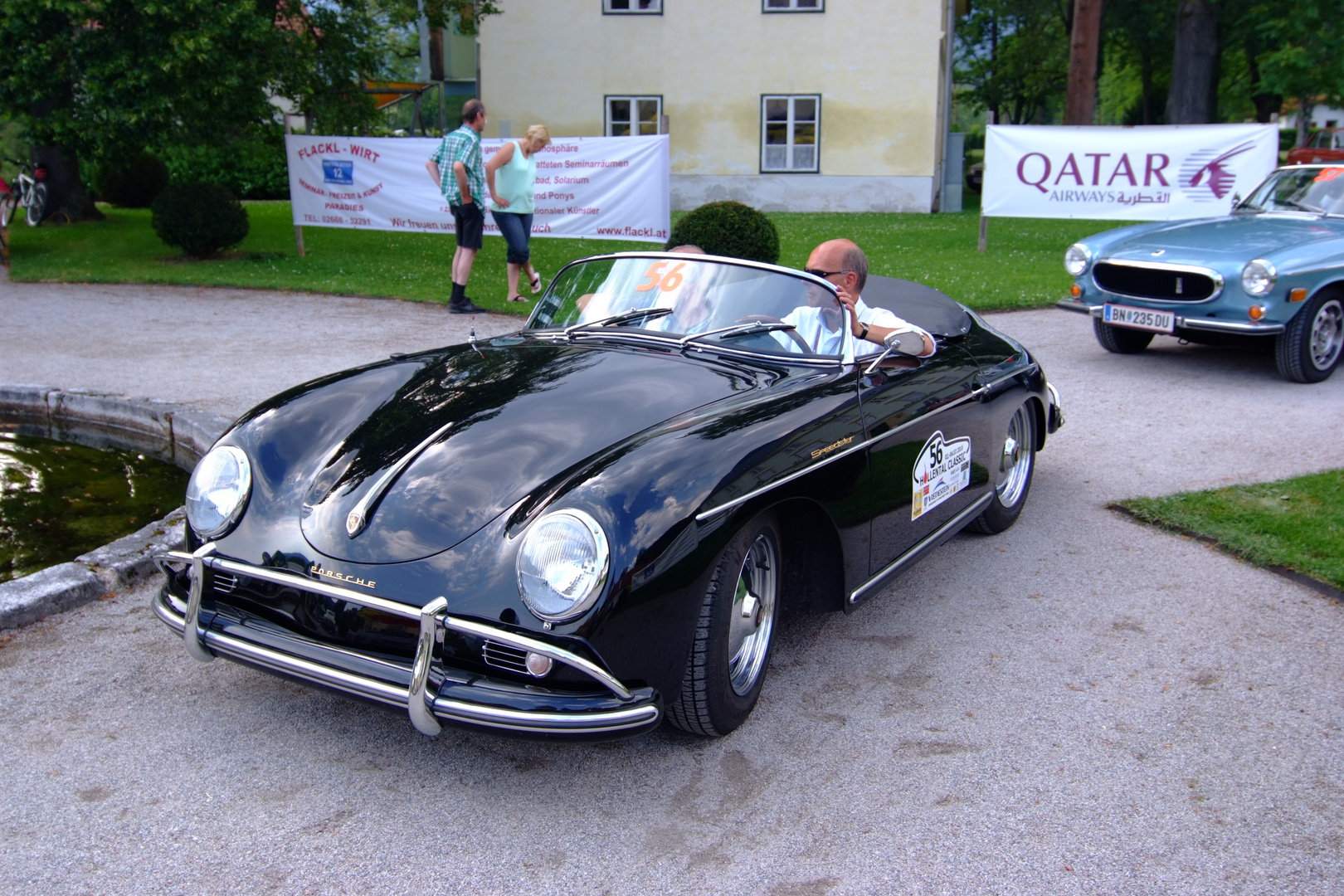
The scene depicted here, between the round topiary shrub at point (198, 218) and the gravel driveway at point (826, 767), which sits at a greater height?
the round topiary shrub at point (198, 218)

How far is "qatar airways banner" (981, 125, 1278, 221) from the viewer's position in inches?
484

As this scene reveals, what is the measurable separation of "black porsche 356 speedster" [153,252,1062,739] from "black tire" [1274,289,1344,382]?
460cm

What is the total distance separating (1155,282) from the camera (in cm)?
792

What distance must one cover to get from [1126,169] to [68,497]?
11.9m

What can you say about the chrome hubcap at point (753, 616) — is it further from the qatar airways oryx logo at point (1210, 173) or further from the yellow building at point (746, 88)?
the yellow building at point (746, 88)

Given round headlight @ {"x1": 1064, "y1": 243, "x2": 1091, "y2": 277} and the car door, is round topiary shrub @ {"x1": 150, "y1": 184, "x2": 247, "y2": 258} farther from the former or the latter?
the car door

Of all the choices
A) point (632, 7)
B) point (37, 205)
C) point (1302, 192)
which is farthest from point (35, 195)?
point (1302, 192)

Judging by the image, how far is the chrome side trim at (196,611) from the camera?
9.89 feet

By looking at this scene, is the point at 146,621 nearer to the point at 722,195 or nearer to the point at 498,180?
the point at 498,180

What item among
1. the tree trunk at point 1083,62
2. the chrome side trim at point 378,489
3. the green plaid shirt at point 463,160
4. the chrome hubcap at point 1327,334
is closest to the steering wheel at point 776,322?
the chrome side trim at point 378,489

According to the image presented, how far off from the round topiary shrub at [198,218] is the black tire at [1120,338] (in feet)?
37.1

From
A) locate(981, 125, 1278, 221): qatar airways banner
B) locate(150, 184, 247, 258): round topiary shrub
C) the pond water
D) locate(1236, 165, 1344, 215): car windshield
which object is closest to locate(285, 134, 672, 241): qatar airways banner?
locate(150, 184, 247, 258): round topiary shrub

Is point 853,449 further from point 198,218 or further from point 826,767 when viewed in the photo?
point 198,218

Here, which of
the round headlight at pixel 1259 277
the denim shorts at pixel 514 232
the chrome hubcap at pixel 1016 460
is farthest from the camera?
the denim shorts at pixel 514 232
